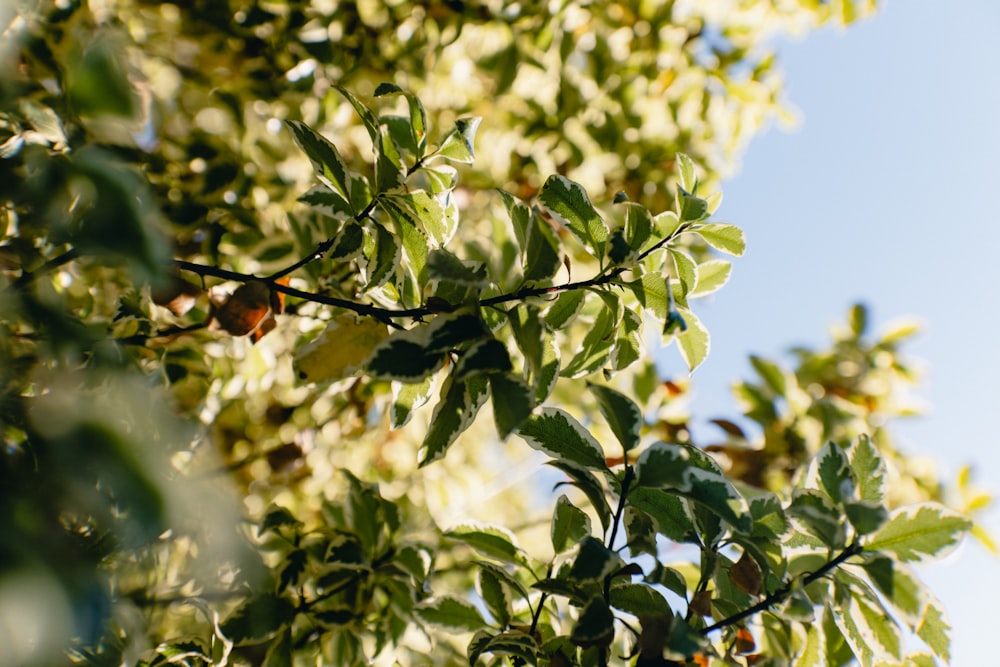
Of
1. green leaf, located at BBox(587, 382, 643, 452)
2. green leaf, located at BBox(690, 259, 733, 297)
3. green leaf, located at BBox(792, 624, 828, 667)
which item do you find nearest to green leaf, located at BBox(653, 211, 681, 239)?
green leaf, located at BBox(690, 259, 733, 297)

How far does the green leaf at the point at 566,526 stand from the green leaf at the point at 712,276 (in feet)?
1.13

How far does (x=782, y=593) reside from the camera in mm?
786

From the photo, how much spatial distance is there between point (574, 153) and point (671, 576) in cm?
148

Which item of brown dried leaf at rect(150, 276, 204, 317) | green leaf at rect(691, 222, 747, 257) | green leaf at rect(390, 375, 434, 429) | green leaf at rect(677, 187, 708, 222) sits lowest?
brown dried leaf at rect(150, 276, 204, 317)

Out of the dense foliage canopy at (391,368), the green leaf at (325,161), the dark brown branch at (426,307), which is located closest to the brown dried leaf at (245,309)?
the dense foliage canopy at (391,368)

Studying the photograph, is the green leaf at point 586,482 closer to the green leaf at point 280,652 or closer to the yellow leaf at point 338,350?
the yellow leaf at point 338,350

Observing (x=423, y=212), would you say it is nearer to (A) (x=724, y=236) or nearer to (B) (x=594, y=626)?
(A) (x=724, y=236)

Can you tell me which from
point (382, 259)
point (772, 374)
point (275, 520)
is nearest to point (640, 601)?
point (382, 259)

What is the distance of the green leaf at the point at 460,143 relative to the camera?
34.3 inches

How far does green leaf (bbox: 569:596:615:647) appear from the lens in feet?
2.28

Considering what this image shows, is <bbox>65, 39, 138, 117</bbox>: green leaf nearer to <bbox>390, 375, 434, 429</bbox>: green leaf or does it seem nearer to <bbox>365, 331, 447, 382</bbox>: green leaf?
<bbox>365, 331, 447, 382</bbox>: green leaf

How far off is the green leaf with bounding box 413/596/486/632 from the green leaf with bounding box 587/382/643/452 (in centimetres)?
42

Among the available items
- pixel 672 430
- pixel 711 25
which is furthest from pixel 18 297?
pixel 711 25

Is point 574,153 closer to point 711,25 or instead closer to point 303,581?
point 711,25
